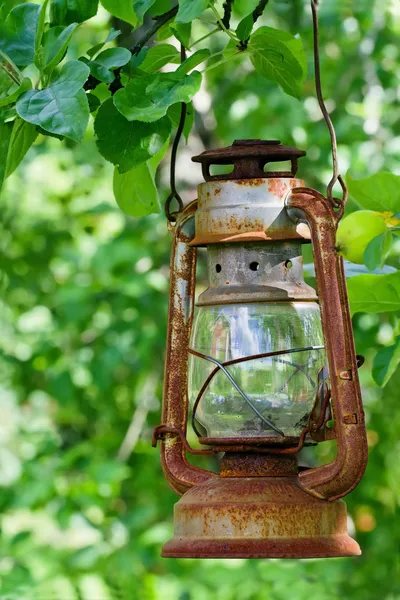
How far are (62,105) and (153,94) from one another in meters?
0.14

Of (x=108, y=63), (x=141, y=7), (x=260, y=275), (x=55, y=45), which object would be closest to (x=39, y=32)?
(x=55, y=45)

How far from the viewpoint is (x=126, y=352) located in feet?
15.8

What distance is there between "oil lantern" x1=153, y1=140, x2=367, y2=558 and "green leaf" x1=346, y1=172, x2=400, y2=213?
0.25ft

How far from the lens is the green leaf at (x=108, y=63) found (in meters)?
1.42

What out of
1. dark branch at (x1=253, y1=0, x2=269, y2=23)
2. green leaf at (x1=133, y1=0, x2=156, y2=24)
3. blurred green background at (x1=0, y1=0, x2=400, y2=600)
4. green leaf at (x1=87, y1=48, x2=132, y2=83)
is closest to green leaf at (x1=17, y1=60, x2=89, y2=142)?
green leaf at (x1=87, y1=48, x2=132, y2=83)

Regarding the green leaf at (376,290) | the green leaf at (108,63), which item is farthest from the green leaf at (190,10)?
the green leaf at (376,290)

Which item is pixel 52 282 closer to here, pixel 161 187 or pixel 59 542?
pixel 161 187

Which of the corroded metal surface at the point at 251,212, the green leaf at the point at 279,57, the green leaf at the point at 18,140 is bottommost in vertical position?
the corroded metal surface at the point at 251,212

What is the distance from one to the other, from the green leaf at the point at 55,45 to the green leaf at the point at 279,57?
0.28 metres

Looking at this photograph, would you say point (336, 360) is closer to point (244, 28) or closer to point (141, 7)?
point (244, 28)

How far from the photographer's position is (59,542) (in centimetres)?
432

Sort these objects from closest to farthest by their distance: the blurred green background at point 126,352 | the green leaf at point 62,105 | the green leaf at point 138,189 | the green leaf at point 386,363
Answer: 1. the green leaf at point 62,105
2. the green leaf at point 386,363
3. the green leaf at point 138,189
4. the blurred green background at point 126,352

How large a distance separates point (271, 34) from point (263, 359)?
461 millimetres

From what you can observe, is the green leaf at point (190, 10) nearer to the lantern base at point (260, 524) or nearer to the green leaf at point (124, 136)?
the green leaf at point (124, 136)
